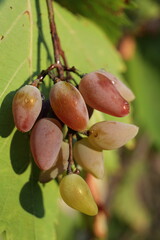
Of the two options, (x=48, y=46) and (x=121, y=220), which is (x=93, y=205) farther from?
(x=121, y=220)

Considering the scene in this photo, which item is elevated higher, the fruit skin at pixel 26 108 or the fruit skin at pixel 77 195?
the fruit skin at pixel 26 108

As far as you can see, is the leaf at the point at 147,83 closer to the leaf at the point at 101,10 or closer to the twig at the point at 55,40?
the leaf at the point at 101,10

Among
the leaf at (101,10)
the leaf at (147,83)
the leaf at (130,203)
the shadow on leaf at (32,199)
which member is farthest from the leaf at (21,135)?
the leaf at (130,203)

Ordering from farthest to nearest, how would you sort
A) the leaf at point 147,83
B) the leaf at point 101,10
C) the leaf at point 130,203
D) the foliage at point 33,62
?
the leaf at point 130,203, the leaf at point 147,83, the leaf at point 101,10, the foliage at point 33,62

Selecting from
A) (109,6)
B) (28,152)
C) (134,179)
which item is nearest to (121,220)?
(134,179)

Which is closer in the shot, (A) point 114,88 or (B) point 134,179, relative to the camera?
(A) point 114,88

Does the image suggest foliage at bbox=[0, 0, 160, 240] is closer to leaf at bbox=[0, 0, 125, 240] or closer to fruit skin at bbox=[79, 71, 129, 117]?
leaf at bbox=[0, 0, 125, 240]

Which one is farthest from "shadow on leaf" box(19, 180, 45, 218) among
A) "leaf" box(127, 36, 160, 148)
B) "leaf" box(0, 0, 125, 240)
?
"leaf" box(127, 36, 160, 148)
